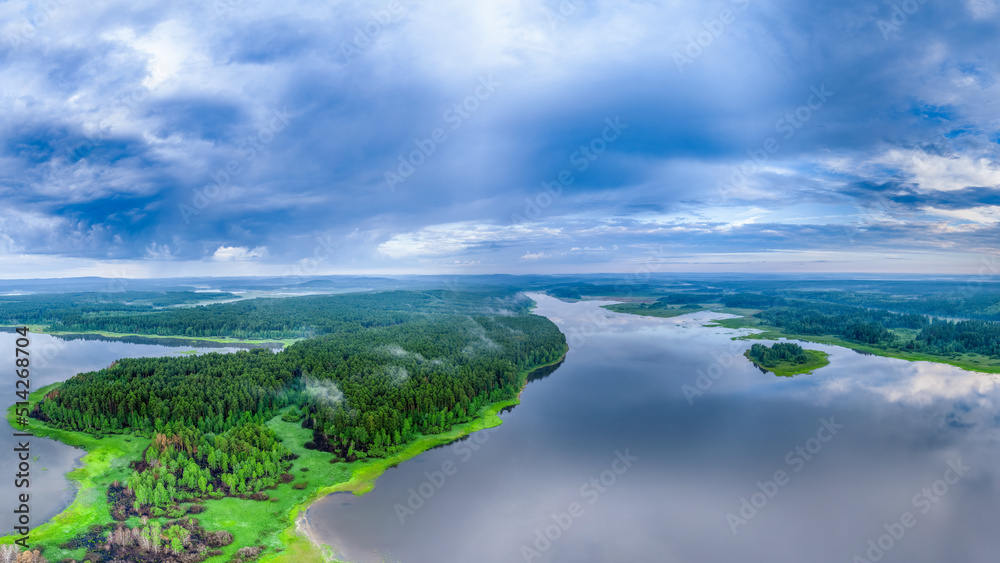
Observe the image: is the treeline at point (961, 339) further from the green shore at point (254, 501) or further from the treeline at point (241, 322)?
the treeline at point (241, 322)

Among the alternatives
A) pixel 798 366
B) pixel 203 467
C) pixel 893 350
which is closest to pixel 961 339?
pixel 893 350

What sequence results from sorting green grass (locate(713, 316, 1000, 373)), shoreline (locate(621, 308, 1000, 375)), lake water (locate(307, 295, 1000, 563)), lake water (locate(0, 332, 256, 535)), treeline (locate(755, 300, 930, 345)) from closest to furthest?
lake water (locate(307, 295, 1000, 563))
lake water (locate(0, 332, 256, 535))
shoreline (locate(621, 308, 1000, 375))
green grass (locate(713, 316, 1000, 373))
treeline (locate(755, 300, 930, 345))

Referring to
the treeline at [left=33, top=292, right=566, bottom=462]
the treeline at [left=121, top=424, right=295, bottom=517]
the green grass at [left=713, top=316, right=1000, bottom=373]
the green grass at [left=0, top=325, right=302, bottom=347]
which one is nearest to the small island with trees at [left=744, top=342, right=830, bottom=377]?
the green grass at [left=713, top=316, right=1000, bottom=373]

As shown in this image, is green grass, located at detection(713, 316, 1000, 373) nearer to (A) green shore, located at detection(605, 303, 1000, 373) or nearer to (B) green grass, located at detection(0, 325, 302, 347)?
(A) green shore, located at detection(605, 303, 1000, 373)

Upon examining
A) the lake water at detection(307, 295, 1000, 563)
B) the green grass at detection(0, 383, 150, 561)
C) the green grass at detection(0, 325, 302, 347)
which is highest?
the green grass at detection(0, 383, 150, 561)

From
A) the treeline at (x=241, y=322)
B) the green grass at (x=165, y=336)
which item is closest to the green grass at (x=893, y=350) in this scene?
the treeline at (x=241, y=322)

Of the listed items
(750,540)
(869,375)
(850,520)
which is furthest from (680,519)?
(869,375)
